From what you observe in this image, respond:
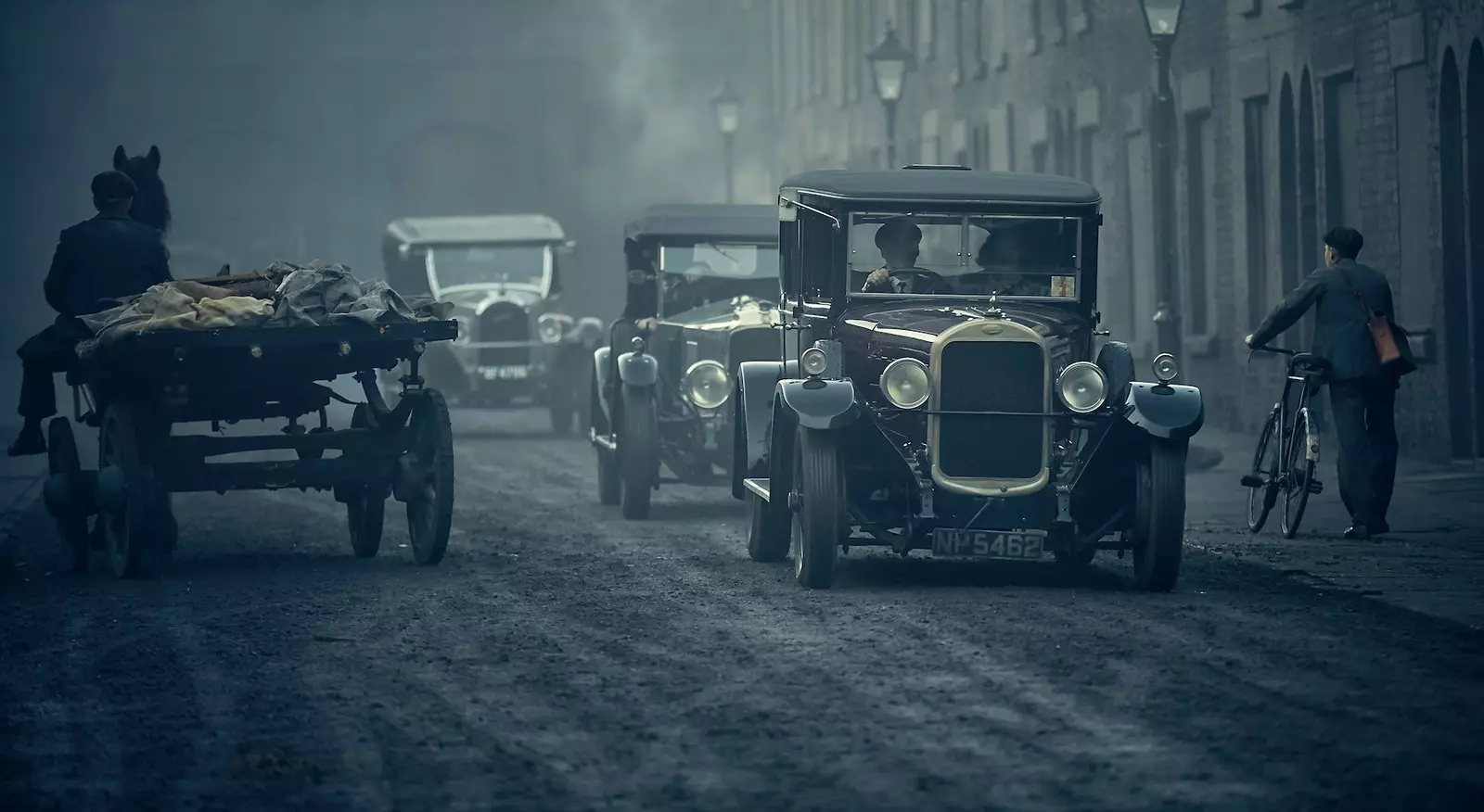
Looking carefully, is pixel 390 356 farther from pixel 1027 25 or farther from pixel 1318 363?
pixel 1027 25

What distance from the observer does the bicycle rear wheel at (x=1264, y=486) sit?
13789 millimetres

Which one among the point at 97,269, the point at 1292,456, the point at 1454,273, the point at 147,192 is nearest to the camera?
the point at 97,269

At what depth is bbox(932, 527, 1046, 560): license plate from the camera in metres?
10.7

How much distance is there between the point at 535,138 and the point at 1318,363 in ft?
154

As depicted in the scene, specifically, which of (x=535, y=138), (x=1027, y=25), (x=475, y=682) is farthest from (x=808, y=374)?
(x=535, y=138)

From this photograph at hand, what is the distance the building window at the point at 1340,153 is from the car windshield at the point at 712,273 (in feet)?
21.3

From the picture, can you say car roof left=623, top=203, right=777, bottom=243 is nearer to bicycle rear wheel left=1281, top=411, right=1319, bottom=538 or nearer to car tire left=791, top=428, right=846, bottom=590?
bicycle rear wheel left=1281, top=411, right=1319, bottom=538

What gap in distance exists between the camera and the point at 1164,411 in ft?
35.4

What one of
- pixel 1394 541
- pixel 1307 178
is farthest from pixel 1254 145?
pixel 1394 541

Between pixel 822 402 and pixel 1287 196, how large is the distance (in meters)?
13.2

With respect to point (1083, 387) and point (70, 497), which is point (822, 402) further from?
point (70, 497)

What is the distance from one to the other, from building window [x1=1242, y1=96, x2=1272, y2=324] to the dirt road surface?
41.2 ft

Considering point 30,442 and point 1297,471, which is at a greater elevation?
point 30,442

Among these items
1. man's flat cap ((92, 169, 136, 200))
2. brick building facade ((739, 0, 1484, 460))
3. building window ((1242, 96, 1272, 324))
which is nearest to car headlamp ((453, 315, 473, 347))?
brick building facade ((739, 0, 1484, 460))
